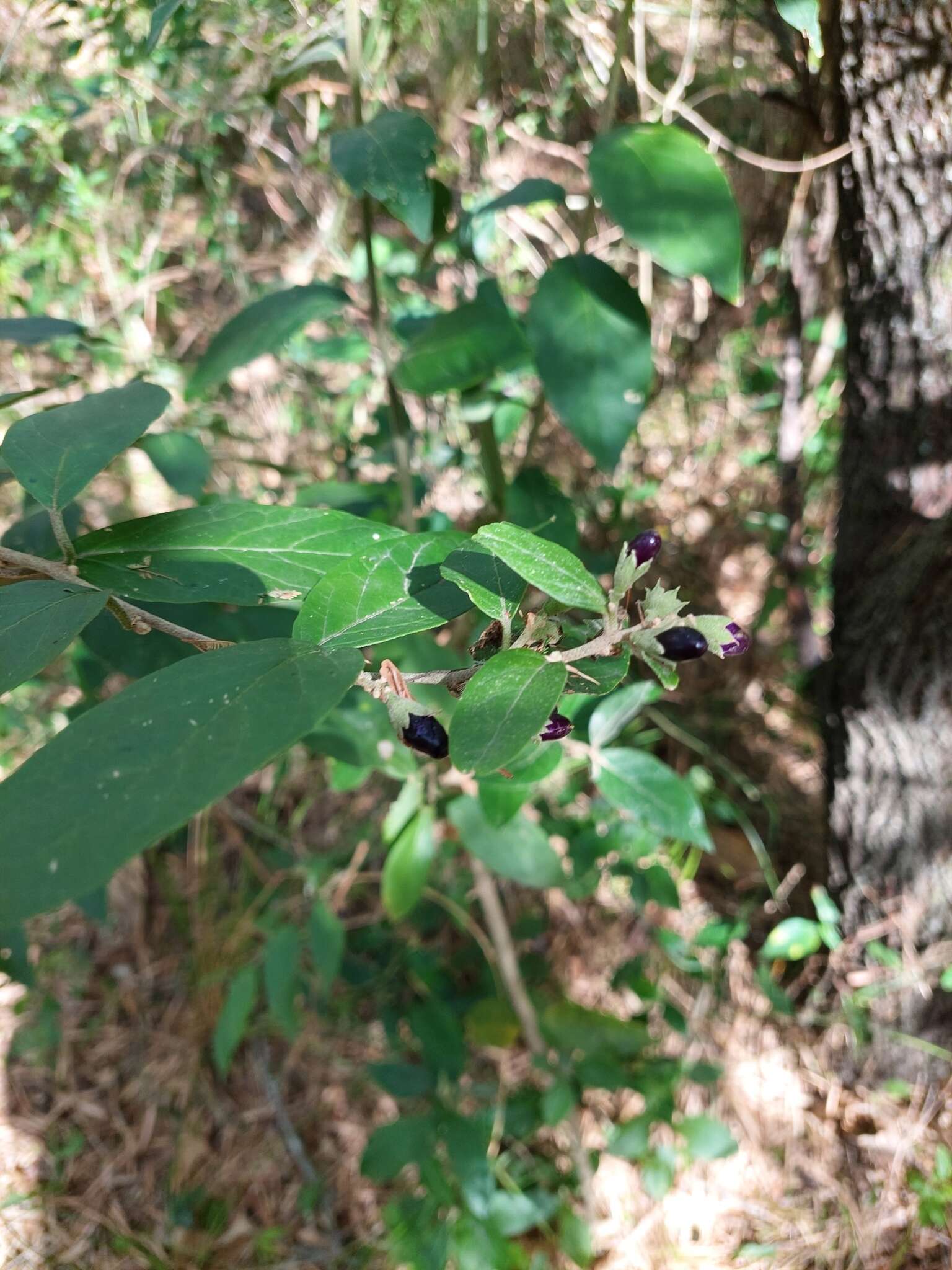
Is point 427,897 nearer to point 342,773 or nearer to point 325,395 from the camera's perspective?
point 342,773

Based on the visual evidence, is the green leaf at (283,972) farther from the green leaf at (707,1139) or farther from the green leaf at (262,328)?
the green leaf at (262,328)

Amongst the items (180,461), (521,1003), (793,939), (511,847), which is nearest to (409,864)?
(511,847)

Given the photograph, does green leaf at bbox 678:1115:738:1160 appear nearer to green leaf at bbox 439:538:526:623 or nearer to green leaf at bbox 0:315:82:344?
green leaf at bbox 439:538:526:623

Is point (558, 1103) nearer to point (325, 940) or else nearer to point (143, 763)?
point (325, 940)

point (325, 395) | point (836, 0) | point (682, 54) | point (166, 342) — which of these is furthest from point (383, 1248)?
point (682, 54)

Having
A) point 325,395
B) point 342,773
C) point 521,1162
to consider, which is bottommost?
point 521,1162

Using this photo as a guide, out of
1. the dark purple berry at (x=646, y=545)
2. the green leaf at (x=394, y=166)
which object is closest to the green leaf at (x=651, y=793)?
the dark purple berry at (x=646, y=545)
